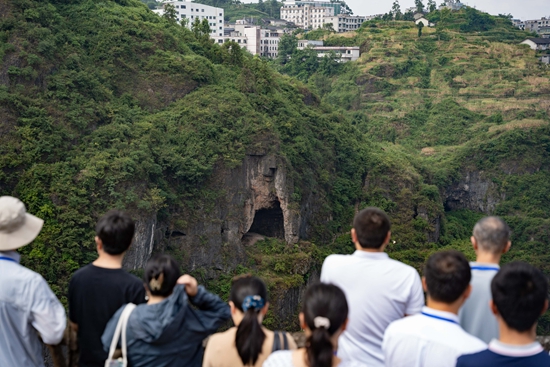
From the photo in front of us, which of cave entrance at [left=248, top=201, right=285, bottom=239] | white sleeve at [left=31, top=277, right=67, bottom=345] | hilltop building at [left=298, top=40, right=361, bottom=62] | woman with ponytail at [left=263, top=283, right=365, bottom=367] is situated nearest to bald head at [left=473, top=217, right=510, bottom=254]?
woman with ponytail at [left=263, top=283, right=365, bottom=367]

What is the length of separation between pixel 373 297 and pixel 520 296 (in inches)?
44.9

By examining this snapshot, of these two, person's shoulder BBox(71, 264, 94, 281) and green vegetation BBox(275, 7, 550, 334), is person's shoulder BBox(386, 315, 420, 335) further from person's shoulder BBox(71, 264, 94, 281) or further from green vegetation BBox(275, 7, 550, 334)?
green vegetation BBox(275, 7, 550, 334)

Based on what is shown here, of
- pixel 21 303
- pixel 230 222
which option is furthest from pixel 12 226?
pixel 230 222

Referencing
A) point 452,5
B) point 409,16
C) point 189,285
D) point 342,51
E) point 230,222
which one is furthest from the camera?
point 452,5

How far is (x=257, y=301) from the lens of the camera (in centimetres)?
475

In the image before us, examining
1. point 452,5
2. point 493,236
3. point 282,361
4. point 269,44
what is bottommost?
point 282,361

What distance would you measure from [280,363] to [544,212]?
43.8m

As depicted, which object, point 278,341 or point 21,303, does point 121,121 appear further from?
point 278,341

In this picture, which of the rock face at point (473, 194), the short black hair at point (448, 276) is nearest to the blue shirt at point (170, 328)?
the short black hair at point (448, 276)

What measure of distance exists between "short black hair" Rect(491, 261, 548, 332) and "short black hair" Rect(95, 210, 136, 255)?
2479 mm

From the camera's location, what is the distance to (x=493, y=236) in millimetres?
5320

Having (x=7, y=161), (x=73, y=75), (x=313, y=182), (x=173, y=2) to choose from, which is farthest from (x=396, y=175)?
(x=173, y=2)

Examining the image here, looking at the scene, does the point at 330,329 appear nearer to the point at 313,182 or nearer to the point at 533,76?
the point at 313,182

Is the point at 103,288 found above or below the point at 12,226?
below
